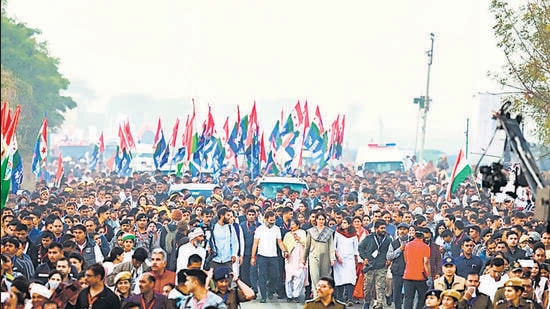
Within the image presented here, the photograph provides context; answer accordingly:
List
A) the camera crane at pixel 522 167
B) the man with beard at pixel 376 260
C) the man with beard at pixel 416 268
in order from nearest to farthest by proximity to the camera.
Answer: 1. the camera crane at pixel 522 167
2. the man with beard at pixel 416 268
3. the man with beard at pixel 376 260

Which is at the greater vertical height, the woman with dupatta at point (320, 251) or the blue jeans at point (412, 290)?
the woman with dupatta at point (320, 251)

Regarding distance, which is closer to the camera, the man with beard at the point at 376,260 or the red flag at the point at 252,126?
the man with beard at the point at 376,260


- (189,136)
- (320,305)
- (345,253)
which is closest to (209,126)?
(189,136)

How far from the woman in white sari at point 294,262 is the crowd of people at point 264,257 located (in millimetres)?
13

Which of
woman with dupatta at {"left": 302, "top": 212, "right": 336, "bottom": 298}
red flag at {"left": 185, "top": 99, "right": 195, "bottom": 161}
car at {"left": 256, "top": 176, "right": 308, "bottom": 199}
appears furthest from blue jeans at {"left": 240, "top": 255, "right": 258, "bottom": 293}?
red flag at {"left": 185, "top": 99, "right": 195, "bottom": 161}

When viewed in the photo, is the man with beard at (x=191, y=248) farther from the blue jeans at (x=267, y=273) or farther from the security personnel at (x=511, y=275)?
→ the security personnel at (x=511, y=275)

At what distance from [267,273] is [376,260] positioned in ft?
5.89

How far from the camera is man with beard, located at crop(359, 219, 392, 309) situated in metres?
16.4

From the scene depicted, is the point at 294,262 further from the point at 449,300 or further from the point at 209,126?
the point at 209,126

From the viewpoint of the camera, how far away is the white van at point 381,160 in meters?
43.7

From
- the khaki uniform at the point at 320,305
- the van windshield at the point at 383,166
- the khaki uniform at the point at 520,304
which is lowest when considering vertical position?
the khaki uniform at the point at 320,305

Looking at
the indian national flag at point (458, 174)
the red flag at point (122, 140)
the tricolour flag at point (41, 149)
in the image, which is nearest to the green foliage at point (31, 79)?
the red flag at point (122, 140)

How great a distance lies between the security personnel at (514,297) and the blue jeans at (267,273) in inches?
213

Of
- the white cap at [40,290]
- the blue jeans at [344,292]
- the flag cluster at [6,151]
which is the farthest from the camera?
the blue jeans at [344,292]
